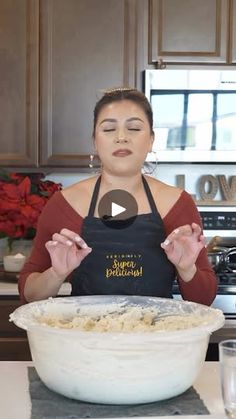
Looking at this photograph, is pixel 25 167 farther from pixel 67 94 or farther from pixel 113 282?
pixel 113 282

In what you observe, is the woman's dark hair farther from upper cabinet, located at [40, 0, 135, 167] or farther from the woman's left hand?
upper cabinet, located at [40, 0, 135, 167]

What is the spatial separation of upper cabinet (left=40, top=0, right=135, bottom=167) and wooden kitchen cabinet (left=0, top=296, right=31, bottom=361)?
71cm

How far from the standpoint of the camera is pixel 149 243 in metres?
1.45

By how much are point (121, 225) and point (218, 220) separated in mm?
1540

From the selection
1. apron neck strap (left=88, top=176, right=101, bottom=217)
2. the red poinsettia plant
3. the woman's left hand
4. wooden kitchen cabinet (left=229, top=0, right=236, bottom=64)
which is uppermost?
wooden kitchen cabinet (left=229, top=0, right=236, bottom=64)

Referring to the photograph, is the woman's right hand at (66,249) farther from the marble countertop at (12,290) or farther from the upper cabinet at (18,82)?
the upper cabinet at (18,82)

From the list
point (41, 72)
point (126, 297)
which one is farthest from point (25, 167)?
point (126, 297)

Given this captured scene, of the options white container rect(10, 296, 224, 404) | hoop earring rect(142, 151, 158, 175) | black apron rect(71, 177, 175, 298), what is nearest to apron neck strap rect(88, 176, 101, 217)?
black apron rect(71, 177, 175, 298)

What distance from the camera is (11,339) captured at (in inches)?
92.8

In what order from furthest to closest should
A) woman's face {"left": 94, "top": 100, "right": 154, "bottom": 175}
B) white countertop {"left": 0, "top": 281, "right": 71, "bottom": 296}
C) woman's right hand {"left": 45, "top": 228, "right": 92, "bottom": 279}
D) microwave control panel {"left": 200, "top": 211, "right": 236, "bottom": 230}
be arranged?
microwave control panel {"left": 200, "top": 211, "right": 236, "bottom": 230}, white countertop {"left": 0, "top": 281, "right": 71, "bottom": 296}, woman's face {"left": 94, "top": 100, "right": 154, "bottom": 175}, woman's right hand {"left": 45, "top": 228, "right": 92, "bottom": 279}

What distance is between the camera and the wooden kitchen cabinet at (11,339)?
234 centimetres

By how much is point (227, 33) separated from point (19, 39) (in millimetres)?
879

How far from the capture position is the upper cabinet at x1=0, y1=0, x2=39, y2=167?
2693 mm
